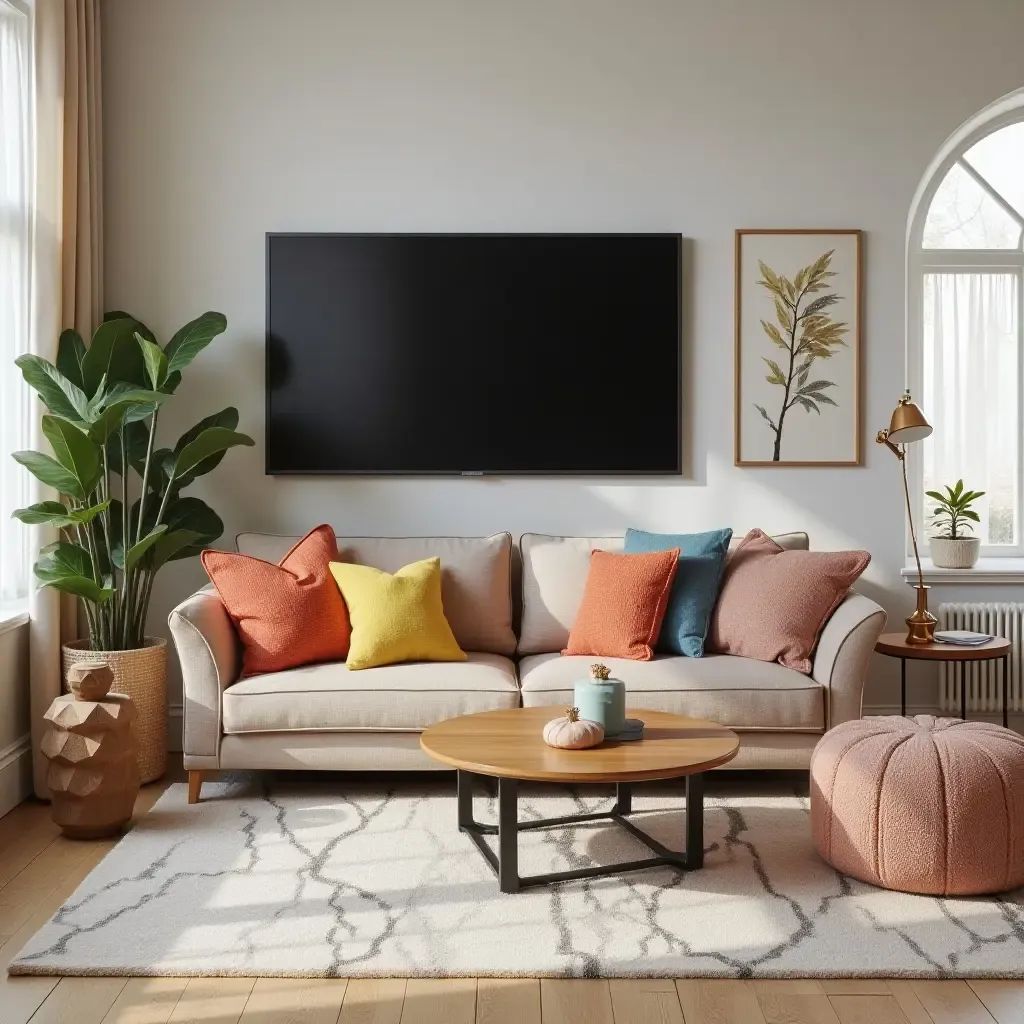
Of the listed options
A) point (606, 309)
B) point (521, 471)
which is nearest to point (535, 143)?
point (606, 309)

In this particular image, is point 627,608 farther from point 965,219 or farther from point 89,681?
point 965,219

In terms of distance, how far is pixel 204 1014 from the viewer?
2.24m

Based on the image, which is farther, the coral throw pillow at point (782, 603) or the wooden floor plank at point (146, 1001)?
the coral throw pillow at point (782, 603)

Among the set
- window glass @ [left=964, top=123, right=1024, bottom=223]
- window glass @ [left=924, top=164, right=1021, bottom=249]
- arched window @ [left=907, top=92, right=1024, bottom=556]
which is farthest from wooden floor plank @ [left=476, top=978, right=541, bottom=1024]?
window glass @ [left=964, top=123, right=1024, bottom=223]

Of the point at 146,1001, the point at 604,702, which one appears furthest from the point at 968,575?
the point at 146,1001

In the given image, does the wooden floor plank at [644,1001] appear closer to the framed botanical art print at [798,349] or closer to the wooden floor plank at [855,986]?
the wooden floor plank at [855,986]

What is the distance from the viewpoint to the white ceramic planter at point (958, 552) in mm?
4434

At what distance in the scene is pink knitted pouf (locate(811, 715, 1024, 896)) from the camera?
2738mm

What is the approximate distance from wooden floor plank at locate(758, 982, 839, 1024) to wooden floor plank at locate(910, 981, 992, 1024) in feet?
0.69

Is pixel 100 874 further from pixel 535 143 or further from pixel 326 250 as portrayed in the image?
pixel 535 143

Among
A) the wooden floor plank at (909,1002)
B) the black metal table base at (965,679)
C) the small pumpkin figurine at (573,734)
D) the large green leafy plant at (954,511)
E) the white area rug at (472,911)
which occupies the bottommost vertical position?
the wooden floor plank at (909,1002)

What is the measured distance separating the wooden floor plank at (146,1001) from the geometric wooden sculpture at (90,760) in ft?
3.19

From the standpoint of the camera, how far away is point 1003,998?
232 centimetres

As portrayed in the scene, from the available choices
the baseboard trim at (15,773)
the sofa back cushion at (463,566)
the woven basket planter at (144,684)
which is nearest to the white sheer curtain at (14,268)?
the woven basket planter at (144,684)
